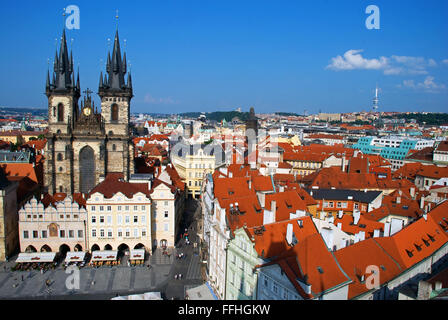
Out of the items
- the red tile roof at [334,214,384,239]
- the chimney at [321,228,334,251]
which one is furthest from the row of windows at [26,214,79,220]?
the chimney at [321,228,334,251]

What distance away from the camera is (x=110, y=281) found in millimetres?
43531

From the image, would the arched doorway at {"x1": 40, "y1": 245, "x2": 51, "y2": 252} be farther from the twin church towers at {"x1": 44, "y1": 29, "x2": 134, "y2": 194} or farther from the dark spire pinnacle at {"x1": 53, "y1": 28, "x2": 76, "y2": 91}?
the dark spire pinnacle at {"x1": 53, "y1": 28, "x2": 76, "y2": 91}

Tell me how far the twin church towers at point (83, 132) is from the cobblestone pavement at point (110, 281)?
19.9 metres

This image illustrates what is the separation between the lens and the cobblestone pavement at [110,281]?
134 ft

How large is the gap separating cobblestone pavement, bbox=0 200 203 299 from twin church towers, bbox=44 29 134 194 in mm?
19886

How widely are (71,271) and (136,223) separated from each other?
377 inches

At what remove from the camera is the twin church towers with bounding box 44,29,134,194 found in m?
65.2

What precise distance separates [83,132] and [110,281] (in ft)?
102

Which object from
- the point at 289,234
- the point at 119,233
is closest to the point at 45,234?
the point at 119,233

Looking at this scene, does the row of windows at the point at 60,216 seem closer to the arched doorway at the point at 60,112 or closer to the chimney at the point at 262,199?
the arched doorway at the point at 60,112

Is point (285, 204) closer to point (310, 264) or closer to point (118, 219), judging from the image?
point (310, 264)

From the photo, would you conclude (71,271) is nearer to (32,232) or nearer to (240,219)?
(32,232)
